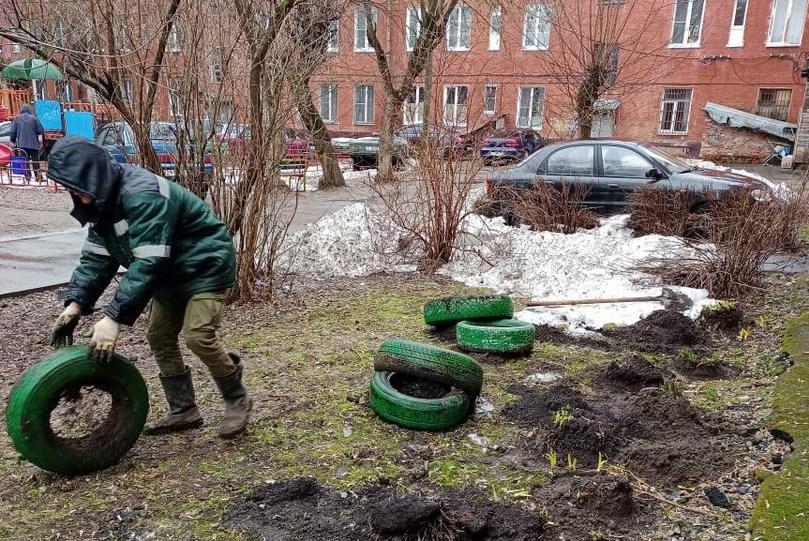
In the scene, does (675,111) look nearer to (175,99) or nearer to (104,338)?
(175,99)

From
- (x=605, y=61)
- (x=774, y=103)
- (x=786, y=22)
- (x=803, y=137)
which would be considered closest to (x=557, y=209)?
(x=605, y=61)

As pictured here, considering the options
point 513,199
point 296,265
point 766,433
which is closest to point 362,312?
point 296,265

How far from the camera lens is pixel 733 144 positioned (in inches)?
1101

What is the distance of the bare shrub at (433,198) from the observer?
764 cm

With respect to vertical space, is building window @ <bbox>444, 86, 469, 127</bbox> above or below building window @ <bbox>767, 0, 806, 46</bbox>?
below

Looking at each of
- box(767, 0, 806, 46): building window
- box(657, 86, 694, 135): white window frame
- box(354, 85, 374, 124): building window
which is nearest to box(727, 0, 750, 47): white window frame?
box(767, 0, 806, 46): building window

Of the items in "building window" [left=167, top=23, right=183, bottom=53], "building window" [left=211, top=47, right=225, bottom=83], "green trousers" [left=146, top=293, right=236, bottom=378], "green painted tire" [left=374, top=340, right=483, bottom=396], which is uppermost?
"building window" [left=167, top=23, right=183, bottom=53]

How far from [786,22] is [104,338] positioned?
32.9 meters

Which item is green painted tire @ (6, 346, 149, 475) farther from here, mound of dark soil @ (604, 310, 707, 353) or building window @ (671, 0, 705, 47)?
building window @ (671, 0, 705, 47)

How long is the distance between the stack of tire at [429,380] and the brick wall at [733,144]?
91.7 feet

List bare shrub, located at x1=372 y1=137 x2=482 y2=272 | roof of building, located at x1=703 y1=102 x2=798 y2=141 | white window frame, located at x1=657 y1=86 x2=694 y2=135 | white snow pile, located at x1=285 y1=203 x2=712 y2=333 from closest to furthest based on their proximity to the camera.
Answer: white snow pile, located at x1=285 y1=203 x2=712 y2=333
bare shrub, located at x1=372 y1=137 x2=482 y2=272
roof of building, located at x1=703 y1=102 x2=798 y2=141
white window frame, located at x1=657 y1=86 x2=694 y2=135

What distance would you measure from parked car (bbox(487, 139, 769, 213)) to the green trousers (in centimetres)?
660

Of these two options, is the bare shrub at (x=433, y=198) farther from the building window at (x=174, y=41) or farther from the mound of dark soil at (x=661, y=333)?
the building window at (x=174, y=41)

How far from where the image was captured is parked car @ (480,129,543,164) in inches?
359
